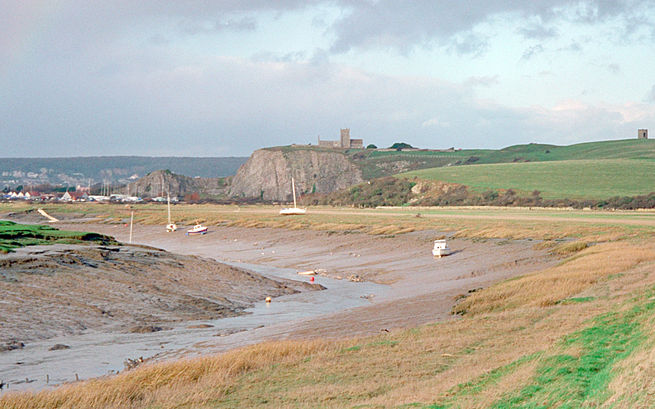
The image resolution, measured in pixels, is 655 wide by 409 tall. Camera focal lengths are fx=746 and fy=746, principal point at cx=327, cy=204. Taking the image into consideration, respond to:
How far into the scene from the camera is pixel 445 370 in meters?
12.3

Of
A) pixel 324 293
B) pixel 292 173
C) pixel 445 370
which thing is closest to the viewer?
pixel 445 370

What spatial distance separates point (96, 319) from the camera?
69.9 feet

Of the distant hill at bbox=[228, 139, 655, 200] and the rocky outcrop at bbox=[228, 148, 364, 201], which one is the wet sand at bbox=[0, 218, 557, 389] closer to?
the distant hill at bbox=[228, 139, 655, 200]

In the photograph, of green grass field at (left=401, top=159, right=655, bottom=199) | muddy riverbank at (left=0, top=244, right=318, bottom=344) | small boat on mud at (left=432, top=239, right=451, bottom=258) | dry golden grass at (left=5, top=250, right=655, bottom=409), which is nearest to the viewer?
dry golden grass at (left=5, top=250, right=655, bottom=409)

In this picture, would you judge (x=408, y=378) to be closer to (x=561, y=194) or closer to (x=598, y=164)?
(x=561, y=194)

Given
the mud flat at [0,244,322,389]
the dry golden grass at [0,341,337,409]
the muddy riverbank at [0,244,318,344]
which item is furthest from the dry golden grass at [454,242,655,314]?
the muddy riverbank at [0,244,318,344]

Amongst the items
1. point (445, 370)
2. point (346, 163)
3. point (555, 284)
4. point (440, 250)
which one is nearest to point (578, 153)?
point (346, 163)

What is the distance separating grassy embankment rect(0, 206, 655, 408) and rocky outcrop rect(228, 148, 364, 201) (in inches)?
6518

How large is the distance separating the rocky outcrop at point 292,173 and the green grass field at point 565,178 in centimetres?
5825

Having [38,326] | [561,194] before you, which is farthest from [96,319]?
[561,194]

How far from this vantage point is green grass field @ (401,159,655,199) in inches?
3553

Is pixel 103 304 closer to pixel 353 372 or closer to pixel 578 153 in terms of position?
pixel 353 372

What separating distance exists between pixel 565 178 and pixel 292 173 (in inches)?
3670

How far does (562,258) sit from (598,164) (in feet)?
293
